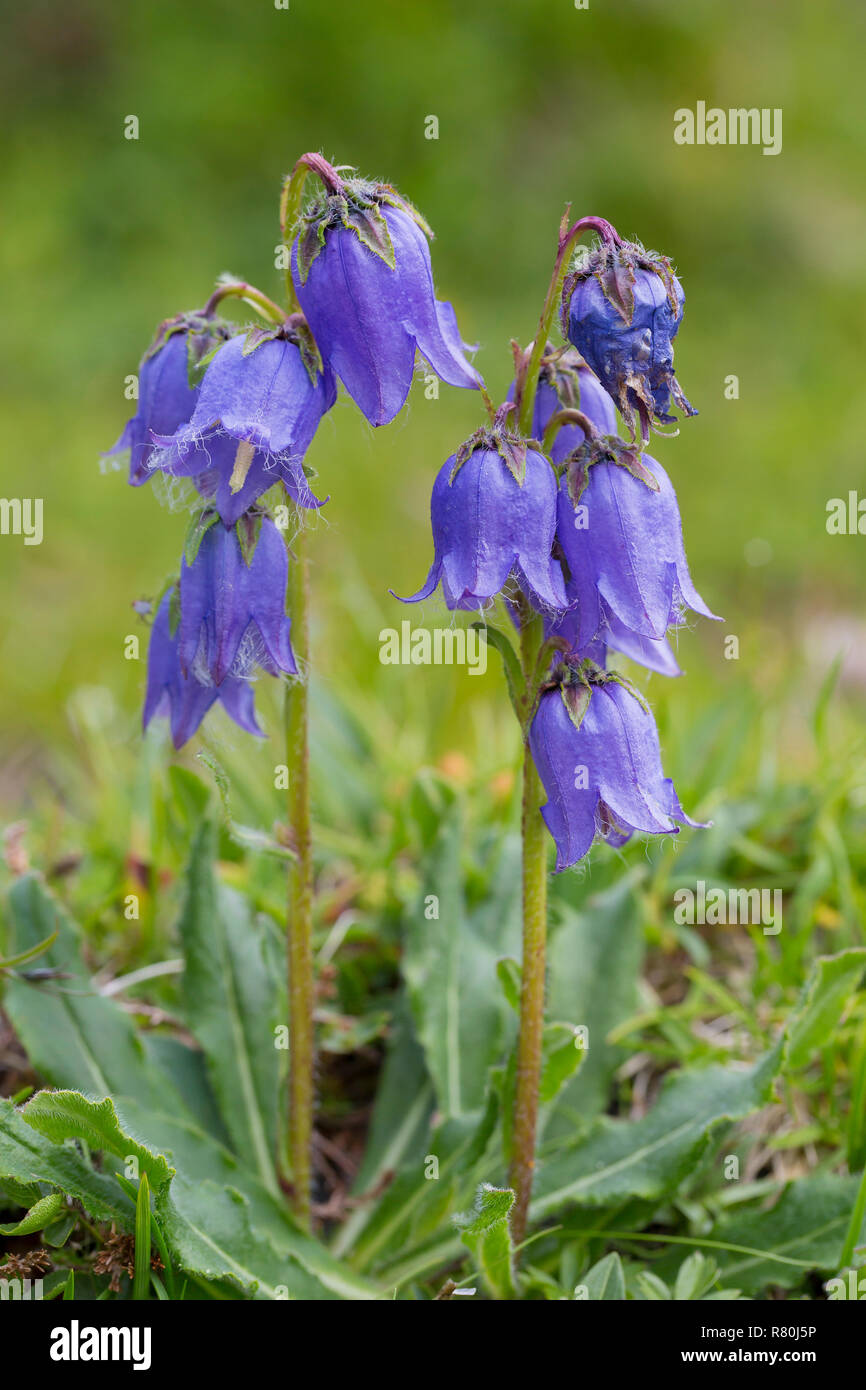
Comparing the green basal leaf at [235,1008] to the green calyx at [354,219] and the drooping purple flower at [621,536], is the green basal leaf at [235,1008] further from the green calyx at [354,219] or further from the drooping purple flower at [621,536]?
the green calyx at [354,219]

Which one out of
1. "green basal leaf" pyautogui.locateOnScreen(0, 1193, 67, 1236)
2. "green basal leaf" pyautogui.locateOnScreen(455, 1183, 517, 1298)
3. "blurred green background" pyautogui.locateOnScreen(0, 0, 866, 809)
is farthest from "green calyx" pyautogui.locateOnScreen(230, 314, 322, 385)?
"blurred green background" pyautogui.locateOnScreen(0, 0, 866, 809)

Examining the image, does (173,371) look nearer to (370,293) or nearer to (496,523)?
(370,293)

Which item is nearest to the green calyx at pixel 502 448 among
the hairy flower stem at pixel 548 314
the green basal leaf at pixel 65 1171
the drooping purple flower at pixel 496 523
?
the drooping purple flower at pixel 496 523

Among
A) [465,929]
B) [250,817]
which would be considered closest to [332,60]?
[250,817]

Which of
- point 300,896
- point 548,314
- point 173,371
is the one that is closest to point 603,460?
point 548,314

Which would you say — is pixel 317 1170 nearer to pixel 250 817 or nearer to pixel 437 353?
pixel 250 817

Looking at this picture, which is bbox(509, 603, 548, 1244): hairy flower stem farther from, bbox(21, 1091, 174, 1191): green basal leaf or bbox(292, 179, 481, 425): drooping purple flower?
bbox(21, 1091, 174, 1191): green basal leaf
